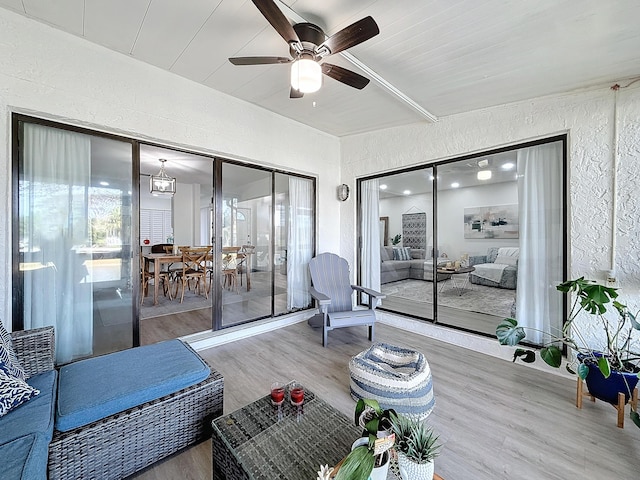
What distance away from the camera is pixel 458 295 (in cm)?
390

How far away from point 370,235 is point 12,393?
12.4 ft

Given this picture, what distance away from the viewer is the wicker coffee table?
41.1 inches

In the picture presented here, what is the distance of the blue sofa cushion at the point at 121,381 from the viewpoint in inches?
50.6

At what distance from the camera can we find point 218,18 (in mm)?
1890

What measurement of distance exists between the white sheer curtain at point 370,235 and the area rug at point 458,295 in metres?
0.27

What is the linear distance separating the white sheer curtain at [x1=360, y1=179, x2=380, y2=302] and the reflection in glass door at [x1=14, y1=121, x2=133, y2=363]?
10.0 feet

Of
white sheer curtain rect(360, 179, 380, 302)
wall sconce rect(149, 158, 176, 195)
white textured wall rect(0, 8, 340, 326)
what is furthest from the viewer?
wall sconce rect(149, 158, 176, 195)

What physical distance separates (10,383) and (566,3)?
12.3 feet

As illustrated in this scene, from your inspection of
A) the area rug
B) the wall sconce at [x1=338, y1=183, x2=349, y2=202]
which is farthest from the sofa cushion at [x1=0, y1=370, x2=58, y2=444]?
the wall sconce at [x1=338, y1=183, x2=349, y2=202]

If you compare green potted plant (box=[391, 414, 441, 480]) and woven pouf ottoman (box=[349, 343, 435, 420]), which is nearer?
green potted plant (box=[391, 414, 441, 480])

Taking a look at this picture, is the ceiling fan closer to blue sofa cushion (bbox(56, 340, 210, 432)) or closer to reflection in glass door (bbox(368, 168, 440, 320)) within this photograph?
blue sofa cushion (bbox(56, 340, 210, 432))

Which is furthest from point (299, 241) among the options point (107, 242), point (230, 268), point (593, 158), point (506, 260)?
point (593, 158)

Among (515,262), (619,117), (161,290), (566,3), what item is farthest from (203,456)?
(161,290)

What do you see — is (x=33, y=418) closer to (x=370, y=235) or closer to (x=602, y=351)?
(x=370, y=235)
